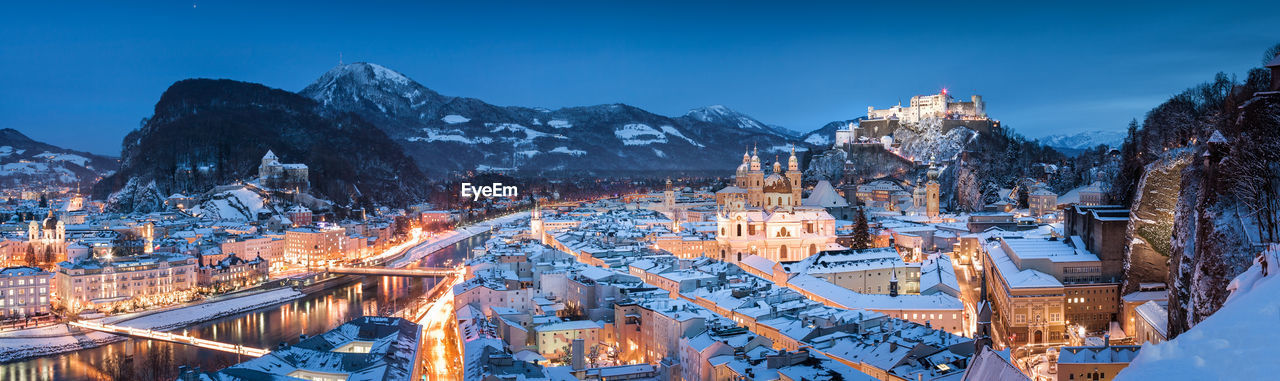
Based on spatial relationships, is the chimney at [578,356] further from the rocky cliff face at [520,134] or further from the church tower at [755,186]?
the rocky cliff face at [520,134]

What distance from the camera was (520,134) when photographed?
117250 millimetres

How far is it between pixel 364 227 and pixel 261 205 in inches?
245

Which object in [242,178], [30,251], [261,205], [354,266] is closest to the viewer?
[30,251]

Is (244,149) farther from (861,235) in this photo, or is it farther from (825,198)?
(861,235)

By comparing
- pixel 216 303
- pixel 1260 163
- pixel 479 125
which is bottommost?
pixel 216 303

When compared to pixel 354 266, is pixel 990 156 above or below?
above

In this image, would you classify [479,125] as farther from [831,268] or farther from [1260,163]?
[1260,163]

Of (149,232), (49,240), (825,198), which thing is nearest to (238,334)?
(49,240)

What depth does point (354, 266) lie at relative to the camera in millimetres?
33562

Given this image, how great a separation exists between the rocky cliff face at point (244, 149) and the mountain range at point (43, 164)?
65.4 ft

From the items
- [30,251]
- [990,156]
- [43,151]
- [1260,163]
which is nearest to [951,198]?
[990,156]

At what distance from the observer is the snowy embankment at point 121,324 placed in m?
19.7

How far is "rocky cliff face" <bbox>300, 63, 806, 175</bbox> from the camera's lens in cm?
10746

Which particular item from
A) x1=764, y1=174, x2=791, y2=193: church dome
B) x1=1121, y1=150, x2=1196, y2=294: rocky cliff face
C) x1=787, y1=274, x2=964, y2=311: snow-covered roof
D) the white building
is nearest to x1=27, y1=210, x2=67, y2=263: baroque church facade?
the white building
